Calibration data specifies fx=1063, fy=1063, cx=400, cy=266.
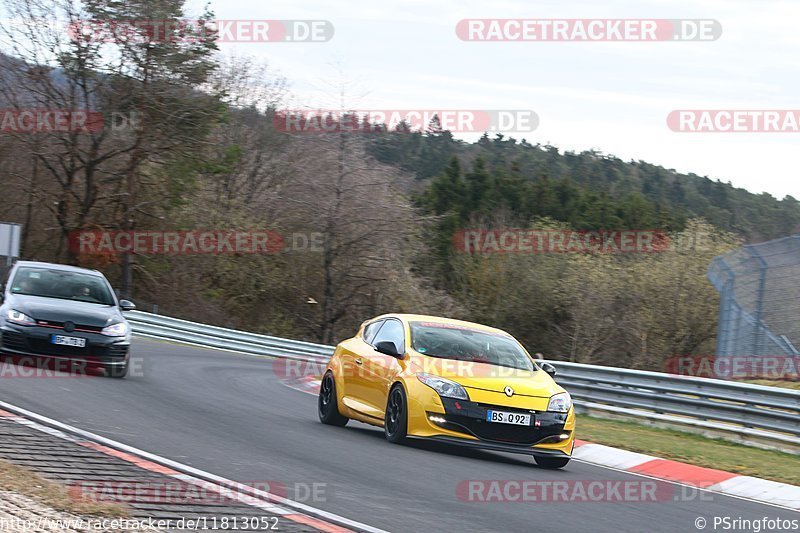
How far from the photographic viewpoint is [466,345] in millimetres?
11930

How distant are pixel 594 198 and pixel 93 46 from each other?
4458cm

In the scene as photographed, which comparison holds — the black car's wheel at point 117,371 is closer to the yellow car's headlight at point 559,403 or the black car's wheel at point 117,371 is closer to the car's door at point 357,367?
the car's door at point 357,367

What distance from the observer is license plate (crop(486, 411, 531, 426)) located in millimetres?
10570

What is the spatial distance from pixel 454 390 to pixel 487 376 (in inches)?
20.7

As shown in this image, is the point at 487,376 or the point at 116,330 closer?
the point at 487,376

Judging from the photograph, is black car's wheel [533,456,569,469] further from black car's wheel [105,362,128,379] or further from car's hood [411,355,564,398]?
black car's wheel [105,362,128,379]

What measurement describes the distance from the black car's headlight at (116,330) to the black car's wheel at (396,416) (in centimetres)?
523

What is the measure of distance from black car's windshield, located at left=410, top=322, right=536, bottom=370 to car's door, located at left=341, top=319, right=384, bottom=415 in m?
0.75

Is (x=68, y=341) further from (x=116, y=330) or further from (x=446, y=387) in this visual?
(x=446, y=387)

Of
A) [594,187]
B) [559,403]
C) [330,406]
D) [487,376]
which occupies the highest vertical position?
[594,187]

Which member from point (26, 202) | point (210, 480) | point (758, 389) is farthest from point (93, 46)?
point (210, 480)
